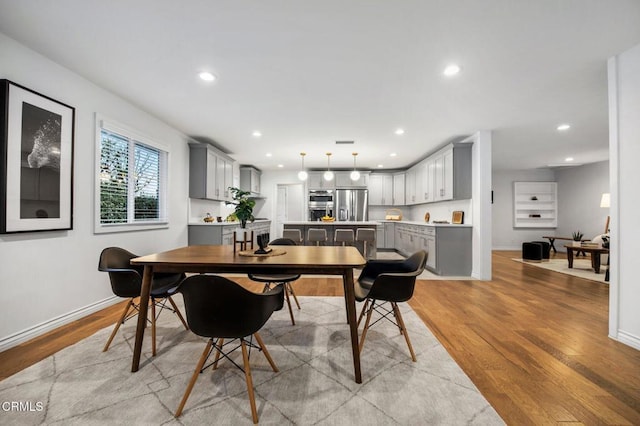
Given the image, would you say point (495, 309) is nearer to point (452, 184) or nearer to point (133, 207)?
point (452, 184)

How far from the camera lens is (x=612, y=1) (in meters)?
1.72

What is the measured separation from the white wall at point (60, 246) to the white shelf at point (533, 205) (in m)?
9.81

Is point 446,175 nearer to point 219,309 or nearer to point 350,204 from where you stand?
point 350,204

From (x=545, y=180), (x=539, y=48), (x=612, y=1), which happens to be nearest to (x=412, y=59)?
(x=539, y=48)

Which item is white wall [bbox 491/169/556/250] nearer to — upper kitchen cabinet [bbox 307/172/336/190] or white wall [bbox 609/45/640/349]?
upper kitchen cabinet [bbox 307/172/336/190]

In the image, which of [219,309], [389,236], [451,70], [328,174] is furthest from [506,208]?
[219,309]

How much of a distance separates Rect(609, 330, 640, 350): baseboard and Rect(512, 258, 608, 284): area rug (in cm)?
281

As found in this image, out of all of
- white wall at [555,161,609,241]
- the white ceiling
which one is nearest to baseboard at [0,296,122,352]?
the white ceiling

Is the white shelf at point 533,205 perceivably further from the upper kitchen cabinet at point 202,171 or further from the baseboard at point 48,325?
the baseboard at point 48,325

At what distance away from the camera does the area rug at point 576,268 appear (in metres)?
4.69

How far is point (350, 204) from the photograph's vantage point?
25.2 feet

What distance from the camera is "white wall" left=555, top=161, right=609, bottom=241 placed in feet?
22.7

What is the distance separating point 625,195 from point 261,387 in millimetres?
3267

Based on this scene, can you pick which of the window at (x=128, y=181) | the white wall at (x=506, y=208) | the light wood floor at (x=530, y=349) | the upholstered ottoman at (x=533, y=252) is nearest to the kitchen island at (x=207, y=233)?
the window at (x=128, y=181)
